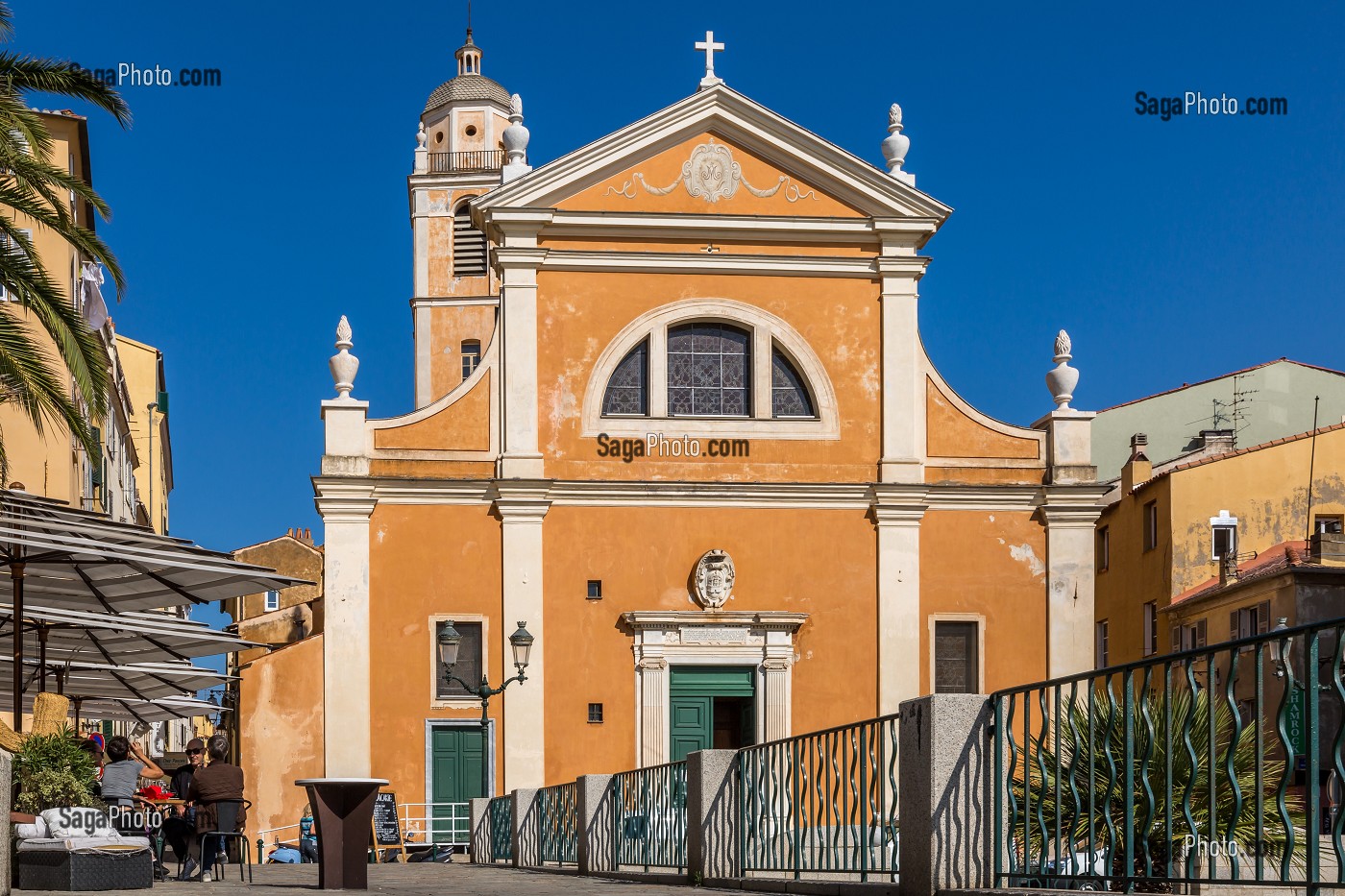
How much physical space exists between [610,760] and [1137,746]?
1629 centimetres

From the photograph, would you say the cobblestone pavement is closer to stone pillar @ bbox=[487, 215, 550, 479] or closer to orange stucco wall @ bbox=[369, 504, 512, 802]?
orange stucco wall @ bbox=[369, 504, 512, 802]

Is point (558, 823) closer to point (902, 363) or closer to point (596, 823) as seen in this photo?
point (596, 823)

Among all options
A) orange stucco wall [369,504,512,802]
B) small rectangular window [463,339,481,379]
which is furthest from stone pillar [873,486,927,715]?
small rectangular window [463,339,481,379]

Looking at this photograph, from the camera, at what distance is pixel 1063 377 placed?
94.2 ft

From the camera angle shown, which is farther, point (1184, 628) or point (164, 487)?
point (164, 487)

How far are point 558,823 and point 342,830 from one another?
6.52m

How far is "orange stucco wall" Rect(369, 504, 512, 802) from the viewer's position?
26875mm

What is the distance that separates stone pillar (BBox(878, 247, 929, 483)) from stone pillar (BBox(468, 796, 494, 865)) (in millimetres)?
8071

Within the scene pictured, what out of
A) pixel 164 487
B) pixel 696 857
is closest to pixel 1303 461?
pixel 696 857

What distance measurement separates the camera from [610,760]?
89.7 ft

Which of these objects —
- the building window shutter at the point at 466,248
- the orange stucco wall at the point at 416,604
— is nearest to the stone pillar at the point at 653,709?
the orange stucco wall at the point at 416,604

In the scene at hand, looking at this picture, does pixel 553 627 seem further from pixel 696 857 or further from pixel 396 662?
pixel 696 857

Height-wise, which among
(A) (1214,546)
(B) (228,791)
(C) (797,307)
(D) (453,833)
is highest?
(C) (797,307)

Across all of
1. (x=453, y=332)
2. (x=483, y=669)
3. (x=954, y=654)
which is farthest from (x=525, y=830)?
(x=453, y=332)
